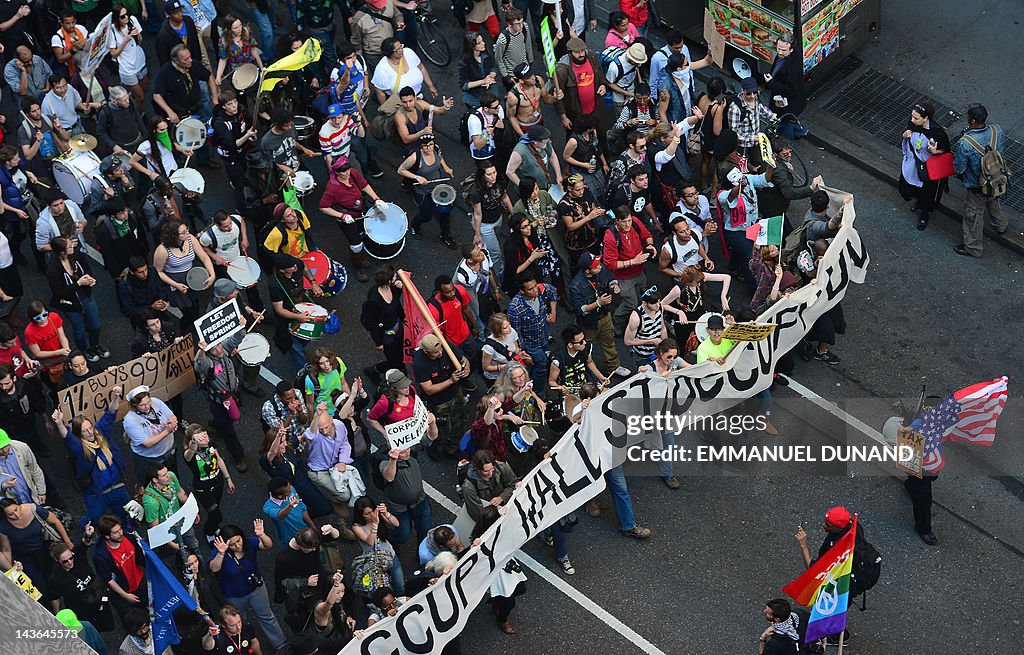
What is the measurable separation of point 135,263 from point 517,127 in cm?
478

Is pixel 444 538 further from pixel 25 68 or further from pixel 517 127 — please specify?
pixel 25 68

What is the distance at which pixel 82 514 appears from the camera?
16312 millimetres

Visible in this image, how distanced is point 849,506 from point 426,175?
19.7ft

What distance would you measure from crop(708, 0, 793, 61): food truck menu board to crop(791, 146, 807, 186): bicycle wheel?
4.75ft

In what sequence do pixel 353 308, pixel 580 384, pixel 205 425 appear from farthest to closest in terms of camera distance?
1. pixel 353 308
2. pixel 205 425
3. pixel 580 384

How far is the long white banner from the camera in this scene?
1411cm

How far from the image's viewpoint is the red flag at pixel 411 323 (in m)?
16.0

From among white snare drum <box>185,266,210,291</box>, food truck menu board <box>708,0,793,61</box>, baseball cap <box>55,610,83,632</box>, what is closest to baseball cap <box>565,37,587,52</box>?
food truck menu board <box>708,0,793,61</box>

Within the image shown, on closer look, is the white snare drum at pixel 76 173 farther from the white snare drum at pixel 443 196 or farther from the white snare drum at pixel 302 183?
the white snare drum at pixel 443 196

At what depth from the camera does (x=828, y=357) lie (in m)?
17.6

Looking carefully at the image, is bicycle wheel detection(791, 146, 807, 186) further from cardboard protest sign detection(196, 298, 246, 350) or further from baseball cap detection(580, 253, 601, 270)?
cardboard protest sign detection(196, 298, 246, 350)

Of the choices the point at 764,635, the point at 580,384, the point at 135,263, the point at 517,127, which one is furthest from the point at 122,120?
the point at 764,635

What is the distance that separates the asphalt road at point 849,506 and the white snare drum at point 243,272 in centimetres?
105

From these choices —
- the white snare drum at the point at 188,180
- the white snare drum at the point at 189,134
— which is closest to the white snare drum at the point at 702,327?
the white snare drum at the point at 188,180
